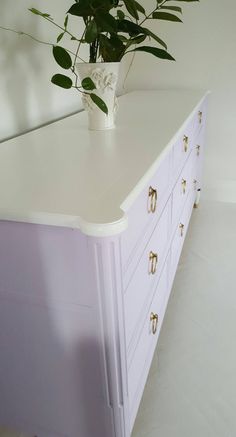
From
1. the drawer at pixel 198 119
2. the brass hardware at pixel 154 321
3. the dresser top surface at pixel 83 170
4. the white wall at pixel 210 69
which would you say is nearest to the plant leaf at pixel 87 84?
the dresser top surface at pixel 83 170

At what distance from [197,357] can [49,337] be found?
0.72 meters

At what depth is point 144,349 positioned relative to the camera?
91 cm

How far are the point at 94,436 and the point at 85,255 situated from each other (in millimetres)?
518

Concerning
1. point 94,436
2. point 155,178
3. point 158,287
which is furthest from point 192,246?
point 94,436

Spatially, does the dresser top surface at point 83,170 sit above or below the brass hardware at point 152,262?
above

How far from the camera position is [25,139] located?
3.22 ft

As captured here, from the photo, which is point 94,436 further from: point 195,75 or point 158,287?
point 195,75

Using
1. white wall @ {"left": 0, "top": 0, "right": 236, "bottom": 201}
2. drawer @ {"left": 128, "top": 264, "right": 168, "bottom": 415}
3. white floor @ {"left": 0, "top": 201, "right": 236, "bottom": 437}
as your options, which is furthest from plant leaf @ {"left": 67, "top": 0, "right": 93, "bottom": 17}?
white floor @ {"left": 0, "top": 201, "right": 236, "bottom": 437}

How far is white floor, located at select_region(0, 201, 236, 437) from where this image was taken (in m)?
0.98

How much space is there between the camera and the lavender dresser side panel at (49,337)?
560 mm

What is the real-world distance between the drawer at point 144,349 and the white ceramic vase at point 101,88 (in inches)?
21.5

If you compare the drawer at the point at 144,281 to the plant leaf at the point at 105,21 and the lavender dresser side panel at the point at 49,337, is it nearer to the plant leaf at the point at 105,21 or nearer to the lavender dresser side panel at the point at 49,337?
the lavender dresser side panel at the point at 49,337

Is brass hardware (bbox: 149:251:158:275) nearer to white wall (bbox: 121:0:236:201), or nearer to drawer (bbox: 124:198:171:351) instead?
drawer (bbox: 124:198:171:351)

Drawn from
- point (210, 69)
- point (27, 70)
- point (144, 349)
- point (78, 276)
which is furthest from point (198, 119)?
point (78, 276)
